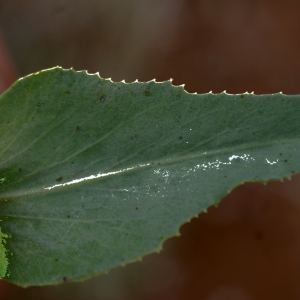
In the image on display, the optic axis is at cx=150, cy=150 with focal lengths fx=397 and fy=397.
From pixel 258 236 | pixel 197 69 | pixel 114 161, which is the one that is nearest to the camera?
pixel 114 161

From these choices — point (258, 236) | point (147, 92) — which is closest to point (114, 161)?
point (147, 92)

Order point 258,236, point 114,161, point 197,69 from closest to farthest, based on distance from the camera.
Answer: point 114,161 < point 258,236 < point 197,69

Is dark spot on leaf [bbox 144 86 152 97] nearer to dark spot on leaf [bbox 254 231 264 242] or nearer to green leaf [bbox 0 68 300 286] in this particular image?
green leaf [bbox 0 68 300 286]

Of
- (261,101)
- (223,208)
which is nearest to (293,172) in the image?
(261,101)

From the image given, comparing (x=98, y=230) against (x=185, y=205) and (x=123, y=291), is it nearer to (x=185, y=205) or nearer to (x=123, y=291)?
(x=185, y=205)

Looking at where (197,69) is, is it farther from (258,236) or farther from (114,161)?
(114,161)

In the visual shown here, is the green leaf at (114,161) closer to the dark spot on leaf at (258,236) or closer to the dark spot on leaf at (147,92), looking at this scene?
the dark spot on leaf at (147,92)
